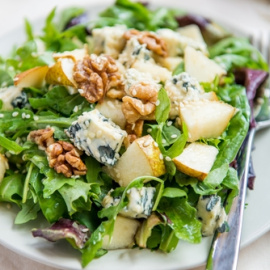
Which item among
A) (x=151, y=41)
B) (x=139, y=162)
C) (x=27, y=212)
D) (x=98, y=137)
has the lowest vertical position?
(x=27, y=212)

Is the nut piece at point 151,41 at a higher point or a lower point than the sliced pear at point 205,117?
higher

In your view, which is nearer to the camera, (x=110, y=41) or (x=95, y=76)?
(x=95, y=76)

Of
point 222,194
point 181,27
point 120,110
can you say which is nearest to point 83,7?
point 181,27

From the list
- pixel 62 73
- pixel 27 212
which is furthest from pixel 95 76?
pixel 27 212

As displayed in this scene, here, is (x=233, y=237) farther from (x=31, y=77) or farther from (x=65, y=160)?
(x=31, y=77)

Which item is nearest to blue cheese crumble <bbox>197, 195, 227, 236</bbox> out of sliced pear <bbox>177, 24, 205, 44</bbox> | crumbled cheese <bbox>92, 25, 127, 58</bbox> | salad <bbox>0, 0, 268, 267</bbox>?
salad <bbox>0, 0, 268, 267</bbox>

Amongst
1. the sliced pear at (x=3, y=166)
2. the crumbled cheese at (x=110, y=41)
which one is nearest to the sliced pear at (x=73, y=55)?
the crumbled cheese at (x=110, y=41)

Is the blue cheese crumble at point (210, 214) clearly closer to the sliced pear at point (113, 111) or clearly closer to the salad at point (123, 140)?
the salad at point (123, 140)

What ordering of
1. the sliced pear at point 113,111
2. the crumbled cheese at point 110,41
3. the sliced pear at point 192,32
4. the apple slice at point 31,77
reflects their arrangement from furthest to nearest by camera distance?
1. the sliced pear at point 192,32
2. the crumbled cheese at point 110,41
3. the apple slice at point 31,77
4. the sliced pear at point 113,111
